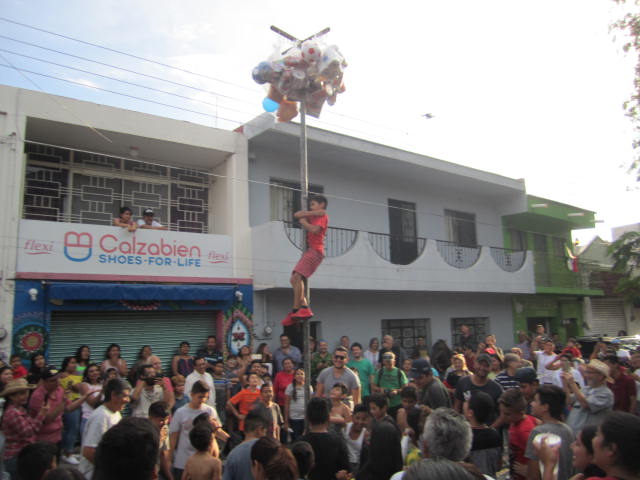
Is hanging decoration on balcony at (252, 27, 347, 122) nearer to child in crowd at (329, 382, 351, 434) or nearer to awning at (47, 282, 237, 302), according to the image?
child in crowd at (329, 382, 351, 434)

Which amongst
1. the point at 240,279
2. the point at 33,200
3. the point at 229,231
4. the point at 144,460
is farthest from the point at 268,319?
the point at 144,460

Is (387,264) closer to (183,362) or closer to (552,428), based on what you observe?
(183,362)

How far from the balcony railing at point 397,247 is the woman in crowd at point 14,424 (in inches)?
361

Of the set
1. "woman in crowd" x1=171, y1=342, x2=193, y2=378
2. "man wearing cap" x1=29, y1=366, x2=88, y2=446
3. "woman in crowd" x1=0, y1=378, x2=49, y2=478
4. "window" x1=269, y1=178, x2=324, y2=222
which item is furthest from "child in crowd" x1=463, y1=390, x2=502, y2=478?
"window" x1=269, y1=178, x2=324, y2=222

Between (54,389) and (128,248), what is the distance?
3863mm

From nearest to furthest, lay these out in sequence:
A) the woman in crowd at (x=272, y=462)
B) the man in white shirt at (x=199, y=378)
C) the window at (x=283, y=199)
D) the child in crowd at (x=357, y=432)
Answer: the woman in crowd at (x=272, y=462)
the child in crowd at (x=357, y=432)
the man in white shirt at (x=199, y=378)
the window at (x=283, y=199)

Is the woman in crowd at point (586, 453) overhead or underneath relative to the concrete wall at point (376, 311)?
underneath

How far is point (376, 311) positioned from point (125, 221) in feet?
22.3

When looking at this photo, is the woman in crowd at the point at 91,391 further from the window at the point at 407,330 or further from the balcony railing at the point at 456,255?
the balcony railing at the point at 456,255

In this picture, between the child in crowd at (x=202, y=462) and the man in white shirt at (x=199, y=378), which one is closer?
the child in crowd at (x=202, y=462)

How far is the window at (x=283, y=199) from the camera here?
12258 millimetres

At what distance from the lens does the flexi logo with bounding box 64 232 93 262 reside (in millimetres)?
Result: 9102

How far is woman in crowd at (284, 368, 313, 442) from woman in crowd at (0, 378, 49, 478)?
3.27m

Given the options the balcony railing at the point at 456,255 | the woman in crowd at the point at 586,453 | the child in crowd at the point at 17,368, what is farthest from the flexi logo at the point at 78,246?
the balcony railing at the point at 456,255
